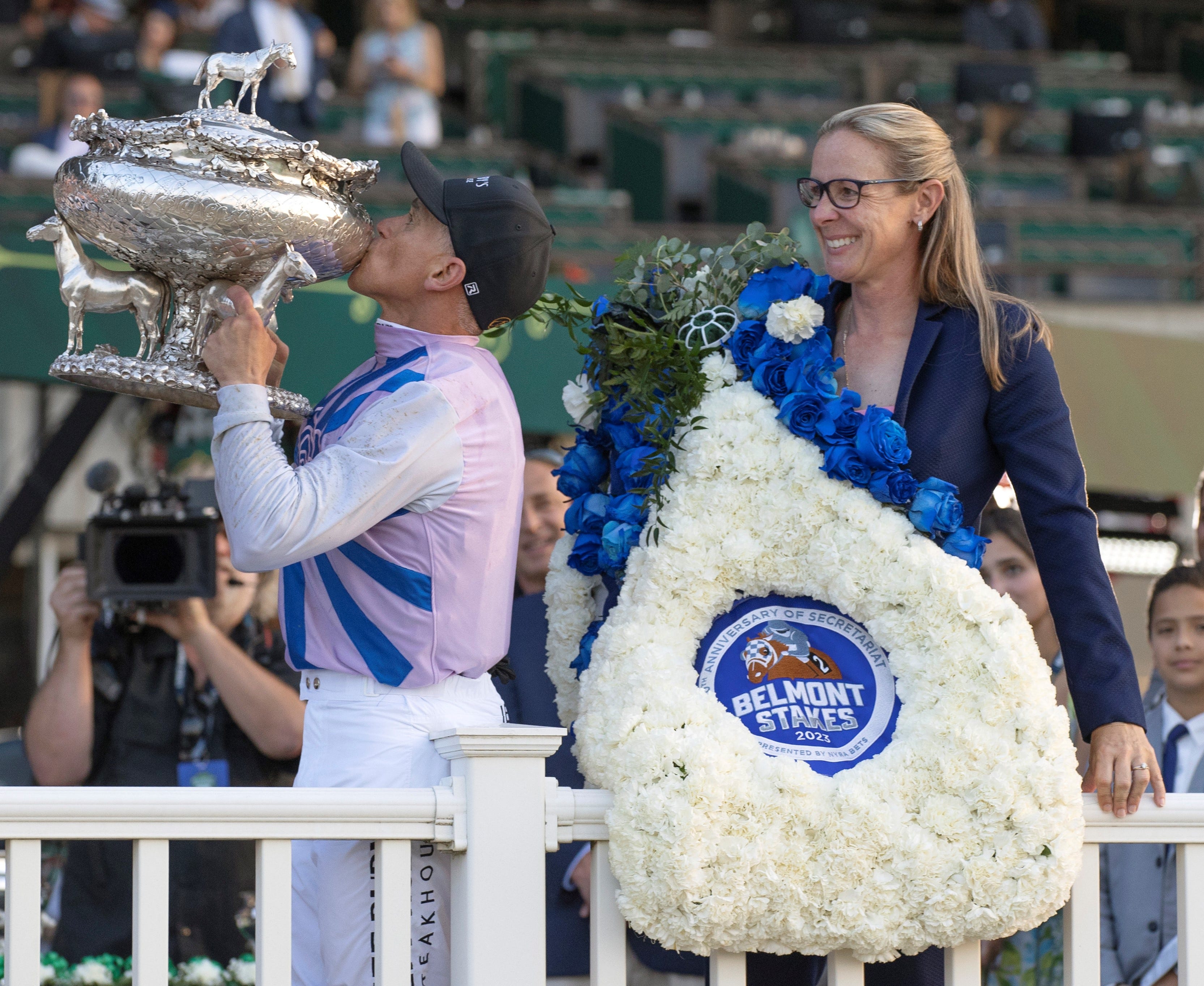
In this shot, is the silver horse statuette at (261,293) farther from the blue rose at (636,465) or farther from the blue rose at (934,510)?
the blue rose at (934,510)

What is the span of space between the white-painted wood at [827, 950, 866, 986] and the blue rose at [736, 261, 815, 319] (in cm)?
90

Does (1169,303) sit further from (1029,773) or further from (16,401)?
(1029,773)

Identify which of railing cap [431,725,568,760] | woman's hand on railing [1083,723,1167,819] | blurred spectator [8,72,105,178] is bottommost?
woman's hand on railing [1083,723,1167,819]

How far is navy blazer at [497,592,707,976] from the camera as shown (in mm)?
2779

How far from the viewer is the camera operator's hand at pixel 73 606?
3.56 metres

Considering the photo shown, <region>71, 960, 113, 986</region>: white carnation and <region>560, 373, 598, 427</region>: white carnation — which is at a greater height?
<region>560, 373, 598, 427</region>: white carnation

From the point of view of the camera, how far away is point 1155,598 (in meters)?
3.59

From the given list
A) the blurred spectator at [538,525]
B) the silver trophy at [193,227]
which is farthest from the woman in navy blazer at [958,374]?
the blurred spectator at [538,525]

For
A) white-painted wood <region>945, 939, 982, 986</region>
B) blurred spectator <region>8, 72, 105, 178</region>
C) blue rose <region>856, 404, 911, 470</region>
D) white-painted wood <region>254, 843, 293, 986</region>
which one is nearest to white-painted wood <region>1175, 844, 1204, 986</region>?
white-painted wood <region>945, 939, 982, 986</region>

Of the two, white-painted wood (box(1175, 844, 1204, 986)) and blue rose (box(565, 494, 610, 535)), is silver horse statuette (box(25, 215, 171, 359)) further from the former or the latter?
white-painted wood (box(1175, 844, 1204, 986))

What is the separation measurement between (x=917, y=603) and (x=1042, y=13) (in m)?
15.0

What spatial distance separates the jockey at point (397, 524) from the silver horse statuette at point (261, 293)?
0.15 ft

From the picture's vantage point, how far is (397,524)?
220 centimetres

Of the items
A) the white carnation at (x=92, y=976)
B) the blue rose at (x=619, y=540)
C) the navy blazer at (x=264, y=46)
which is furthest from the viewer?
the navy blazer at (x=264, y=46)
